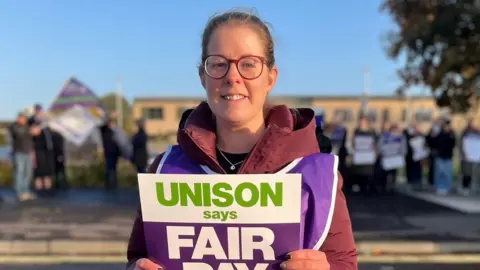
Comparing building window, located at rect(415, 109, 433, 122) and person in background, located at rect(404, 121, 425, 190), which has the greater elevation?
person in background, located at rect(404, 121, 425, 190)

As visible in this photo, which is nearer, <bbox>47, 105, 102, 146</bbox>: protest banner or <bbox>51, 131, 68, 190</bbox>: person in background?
<bbox>51, 131, 68, 190</bbox>: person in background

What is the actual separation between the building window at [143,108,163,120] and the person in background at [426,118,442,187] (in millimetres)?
45139

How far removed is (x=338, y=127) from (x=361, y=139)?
911mm

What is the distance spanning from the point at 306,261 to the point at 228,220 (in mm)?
260

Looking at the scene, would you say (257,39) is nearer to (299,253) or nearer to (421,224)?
(299,253)

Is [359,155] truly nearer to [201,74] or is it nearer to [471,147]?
[471,147]

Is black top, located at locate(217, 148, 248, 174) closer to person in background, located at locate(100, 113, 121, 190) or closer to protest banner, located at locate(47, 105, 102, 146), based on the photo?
person in background, located at locate(100, 113, 121, 190)

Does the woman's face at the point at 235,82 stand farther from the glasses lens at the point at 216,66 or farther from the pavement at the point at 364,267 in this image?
the pavement at the point at 364,267

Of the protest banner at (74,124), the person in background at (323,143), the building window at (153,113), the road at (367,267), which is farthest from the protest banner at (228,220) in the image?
the building window at (153,113)

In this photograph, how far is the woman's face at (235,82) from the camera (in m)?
1.73

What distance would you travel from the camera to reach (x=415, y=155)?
46.3 ft

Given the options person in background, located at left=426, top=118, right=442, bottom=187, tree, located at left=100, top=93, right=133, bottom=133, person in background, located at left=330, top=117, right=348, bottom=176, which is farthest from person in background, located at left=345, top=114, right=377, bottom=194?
tree, located at left=100, top=93, right=133, bottom=133

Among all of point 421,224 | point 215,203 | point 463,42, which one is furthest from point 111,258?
point 463,42

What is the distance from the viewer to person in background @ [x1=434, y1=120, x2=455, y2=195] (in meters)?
12.9
